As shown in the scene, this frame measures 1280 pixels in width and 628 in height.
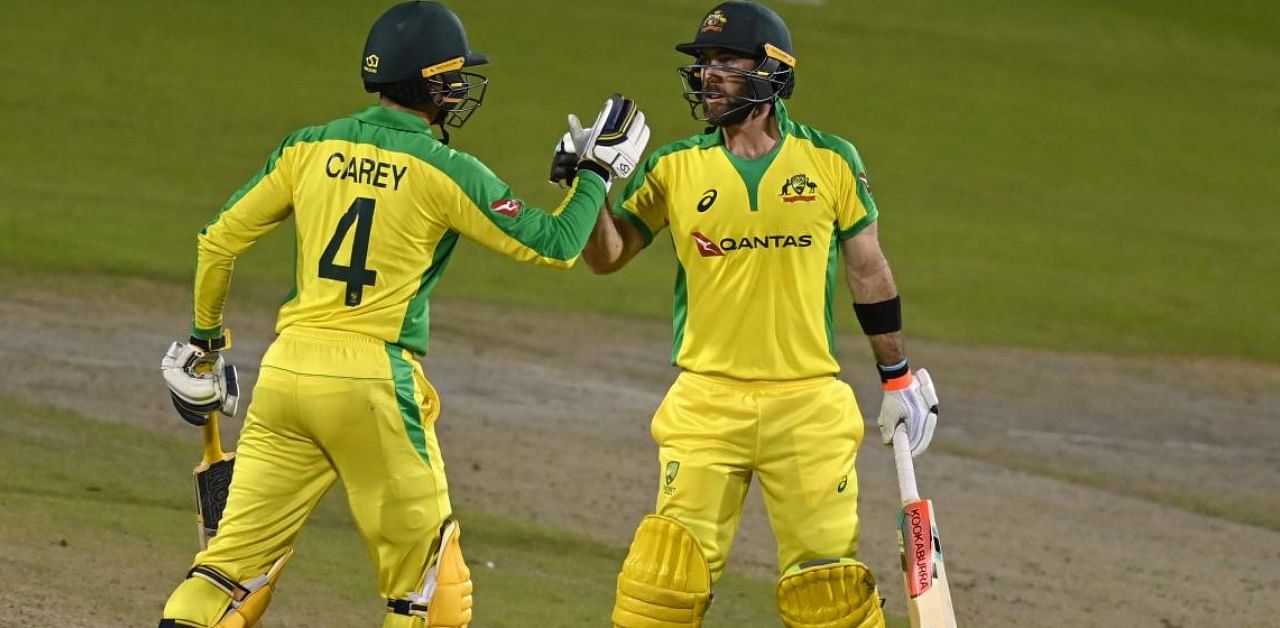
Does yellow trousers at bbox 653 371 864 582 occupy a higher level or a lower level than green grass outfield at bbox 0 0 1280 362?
higher

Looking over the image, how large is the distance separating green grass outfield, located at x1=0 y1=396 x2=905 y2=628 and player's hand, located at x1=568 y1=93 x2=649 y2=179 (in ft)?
8.95

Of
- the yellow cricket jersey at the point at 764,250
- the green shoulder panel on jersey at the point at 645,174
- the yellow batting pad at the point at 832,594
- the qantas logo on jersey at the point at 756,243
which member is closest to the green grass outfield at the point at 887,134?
the green shoulder panel on jersey at the point at 645,174

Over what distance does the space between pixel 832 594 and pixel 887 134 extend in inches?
909

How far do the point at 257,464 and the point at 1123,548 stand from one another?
265 inches

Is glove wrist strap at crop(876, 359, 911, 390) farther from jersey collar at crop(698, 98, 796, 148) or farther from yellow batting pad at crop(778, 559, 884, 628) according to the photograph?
jersey collar at crop(698, 98, 796, 148)

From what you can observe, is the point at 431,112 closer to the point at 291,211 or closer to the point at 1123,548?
the point at 291,211

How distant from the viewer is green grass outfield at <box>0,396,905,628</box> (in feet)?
28.5

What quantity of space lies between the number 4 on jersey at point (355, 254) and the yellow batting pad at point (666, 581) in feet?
4.25

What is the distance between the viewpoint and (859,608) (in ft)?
22.2

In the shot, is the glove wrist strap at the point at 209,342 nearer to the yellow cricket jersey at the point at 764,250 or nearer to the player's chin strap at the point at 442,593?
the player's chin strap at the point at 442,593

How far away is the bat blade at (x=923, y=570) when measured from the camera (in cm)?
690

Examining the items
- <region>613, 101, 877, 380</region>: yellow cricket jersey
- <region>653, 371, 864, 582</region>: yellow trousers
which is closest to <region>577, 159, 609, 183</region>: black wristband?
<region>613, 101, 877, 380</region>: yellow cricket jersey

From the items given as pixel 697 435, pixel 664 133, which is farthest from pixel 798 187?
pixel 664 133

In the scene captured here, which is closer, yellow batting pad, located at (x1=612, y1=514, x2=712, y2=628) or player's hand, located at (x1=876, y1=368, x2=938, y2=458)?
yellow batting pad, located at (x1=612, y1=514, x2=712, y2=628)
